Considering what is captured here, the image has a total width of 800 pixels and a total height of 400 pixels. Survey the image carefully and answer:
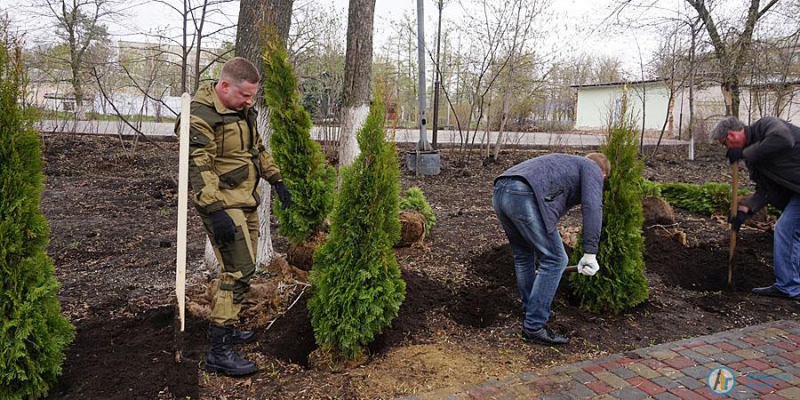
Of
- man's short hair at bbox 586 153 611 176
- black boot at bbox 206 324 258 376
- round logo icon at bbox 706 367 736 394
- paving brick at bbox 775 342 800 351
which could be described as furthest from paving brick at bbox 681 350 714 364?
black boot at bbox 206 324 258 376

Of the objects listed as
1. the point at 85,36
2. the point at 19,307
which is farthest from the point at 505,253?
the point at 85,36

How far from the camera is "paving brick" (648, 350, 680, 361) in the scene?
146 inches

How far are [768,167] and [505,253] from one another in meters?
2.62

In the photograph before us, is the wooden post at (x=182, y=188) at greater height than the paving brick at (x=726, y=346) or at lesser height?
greater

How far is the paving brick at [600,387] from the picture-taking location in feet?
10.6

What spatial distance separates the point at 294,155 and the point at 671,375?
3.21m

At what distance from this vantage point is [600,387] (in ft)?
10.8

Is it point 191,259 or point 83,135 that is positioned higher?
point 83,135

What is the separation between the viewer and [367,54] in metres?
6.36

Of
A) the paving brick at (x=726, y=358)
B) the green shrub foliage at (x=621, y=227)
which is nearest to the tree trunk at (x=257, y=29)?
the green shrub foliage at (x=621, y=227)

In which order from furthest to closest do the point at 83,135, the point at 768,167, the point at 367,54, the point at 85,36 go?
the point at 83,135
the point at 85,36
the point at 367,54
the point at 768,167

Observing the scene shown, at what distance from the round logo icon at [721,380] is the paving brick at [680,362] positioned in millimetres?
136

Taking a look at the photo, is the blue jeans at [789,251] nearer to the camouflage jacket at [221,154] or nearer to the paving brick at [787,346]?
the paving brick at [787,346]

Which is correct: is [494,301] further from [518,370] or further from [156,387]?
[156,387]
